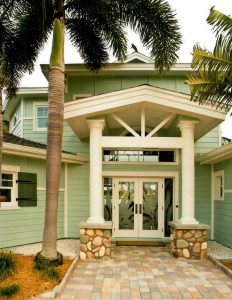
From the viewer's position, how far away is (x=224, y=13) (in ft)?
21.9

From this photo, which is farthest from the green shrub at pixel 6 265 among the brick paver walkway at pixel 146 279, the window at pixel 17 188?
the window at pixel 17 188

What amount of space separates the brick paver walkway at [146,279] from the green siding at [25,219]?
2774 mm

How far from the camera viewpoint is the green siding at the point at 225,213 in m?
9.91

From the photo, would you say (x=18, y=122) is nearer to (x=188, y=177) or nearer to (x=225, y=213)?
(x=188, y=177)

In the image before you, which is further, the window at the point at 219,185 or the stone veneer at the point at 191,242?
the window at the point at 219,185

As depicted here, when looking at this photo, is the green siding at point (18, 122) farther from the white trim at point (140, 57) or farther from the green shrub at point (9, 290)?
the green shrub at point (9, 290)

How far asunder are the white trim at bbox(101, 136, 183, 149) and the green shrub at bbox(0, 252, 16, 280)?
3701 millimetres

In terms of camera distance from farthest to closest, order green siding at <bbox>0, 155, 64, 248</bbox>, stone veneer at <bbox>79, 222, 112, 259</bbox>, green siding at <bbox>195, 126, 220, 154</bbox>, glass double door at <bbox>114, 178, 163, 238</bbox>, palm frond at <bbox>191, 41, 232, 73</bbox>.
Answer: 1. green siding at <bbox>195, 126, 220, 154</bbox>
2. glass double door at <bbox>114, 178, 163, 238</bbox>
3. green siding at <bbox>0, 155, 64, 248</bbox>
4. stone veneer at <bbox>79, 222, 112, 259</bbox>
5. palm frond at <bbox>191, 41, 232, 73</bbox>

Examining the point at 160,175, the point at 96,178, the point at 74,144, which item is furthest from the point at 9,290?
the point at 74,144

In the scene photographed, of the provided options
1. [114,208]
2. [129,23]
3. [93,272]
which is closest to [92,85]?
[129,23]

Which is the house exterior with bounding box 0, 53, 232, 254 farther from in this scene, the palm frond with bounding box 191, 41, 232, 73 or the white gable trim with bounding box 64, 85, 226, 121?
the palm frond with bounding box 191, 41, 232, 73

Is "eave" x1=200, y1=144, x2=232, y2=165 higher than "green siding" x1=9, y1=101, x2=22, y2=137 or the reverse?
the reverse

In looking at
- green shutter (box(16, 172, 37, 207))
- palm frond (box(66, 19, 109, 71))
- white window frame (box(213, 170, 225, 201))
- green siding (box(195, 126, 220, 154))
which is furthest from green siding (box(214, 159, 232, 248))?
green shutter (box(16, 172, 37, 207))

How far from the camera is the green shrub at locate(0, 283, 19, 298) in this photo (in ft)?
17.8
